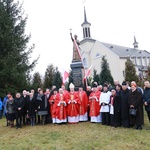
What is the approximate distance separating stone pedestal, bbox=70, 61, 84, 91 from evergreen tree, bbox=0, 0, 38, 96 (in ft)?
A: 17.0

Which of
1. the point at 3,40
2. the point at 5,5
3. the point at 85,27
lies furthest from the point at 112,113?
the point at 85,27

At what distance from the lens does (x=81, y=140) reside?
7.57 metres

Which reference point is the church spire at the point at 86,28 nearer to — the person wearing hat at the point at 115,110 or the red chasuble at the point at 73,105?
the red chasuble at the point at 73,105

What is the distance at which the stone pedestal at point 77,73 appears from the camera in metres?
14.5

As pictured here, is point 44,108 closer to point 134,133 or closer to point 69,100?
Answer: point 69,100

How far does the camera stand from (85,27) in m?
56.7

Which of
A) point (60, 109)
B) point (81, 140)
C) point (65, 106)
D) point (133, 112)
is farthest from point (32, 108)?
point (133, 112)

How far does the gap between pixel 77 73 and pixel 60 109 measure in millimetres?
4217

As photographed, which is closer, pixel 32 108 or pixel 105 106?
pixel 105 106

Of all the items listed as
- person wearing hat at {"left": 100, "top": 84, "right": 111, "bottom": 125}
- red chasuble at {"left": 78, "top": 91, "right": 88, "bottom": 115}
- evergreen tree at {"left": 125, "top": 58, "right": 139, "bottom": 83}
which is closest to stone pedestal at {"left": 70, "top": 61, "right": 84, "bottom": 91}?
red chasuble at {"left": 78, "top": 91, "right": 88, "bottom": 115}

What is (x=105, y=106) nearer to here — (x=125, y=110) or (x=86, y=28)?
(x=125, y=110)

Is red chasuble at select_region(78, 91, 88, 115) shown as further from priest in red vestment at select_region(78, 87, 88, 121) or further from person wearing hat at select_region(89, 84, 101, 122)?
person wearing hat at select_region(89, 84, 101, 122)

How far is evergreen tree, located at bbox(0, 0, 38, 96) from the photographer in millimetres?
17625

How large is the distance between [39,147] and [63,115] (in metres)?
4.15
